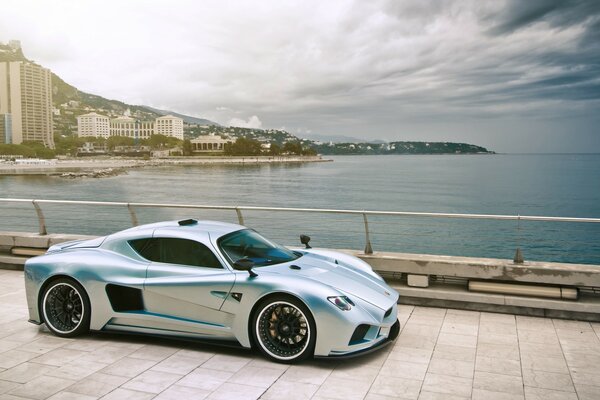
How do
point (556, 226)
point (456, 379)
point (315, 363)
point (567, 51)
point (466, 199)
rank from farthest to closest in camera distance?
point (567, 51) → point (466, 199) → point (556, 226) → point (315, 363) → point (456, 379)

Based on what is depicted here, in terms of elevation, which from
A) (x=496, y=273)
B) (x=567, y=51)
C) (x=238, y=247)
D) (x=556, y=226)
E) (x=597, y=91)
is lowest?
(x=556, y=226)

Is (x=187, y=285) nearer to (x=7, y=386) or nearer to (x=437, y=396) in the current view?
(x=7, y=386)

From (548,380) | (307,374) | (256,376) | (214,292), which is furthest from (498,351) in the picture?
(214,292)

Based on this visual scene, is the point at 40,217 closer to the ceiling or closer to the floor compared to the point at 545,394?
closer to the ceiling

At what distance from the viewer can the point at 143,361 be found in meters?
4.99

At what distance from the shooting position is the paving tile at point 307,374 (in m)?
4.50

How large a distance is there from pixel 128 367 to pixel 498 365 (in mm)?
3526

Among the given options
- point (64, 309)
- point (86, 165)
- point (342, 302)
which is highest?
point (86, 165)

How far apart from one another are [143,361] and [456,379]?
9.68ft

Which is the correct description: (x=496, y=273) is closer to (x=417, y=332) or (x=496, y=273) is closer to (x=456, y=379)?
(x=417, y=332)

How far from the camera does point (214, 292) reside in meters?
5.04

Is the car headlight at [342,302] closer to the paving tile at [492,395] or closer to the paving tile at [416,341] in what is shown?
the paving tile at [416,341]

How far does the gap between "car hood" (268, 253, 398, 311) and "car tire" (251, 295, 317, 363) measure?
0.35 meters

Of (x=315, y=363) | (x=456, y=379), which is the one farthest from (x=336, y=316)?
(x=456, y=379)
